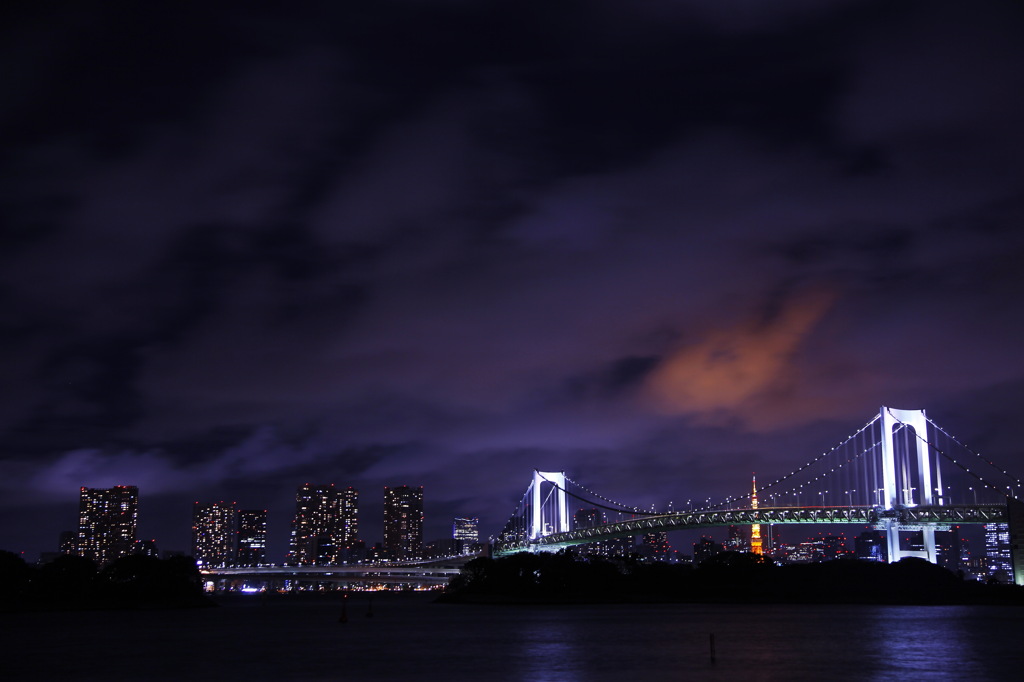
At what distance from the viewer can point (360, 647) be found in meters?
50.0

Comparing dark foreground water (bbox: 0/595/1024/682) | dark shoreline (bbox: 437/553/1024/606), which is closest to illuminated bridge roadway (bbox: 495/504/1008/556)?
dark shoreline (bbox: 437/553/1024/606)

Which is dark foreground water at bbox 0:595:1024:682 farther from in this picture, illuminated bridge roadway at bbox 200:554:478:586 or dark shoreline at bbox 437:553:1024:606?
illuminated bridge roadway at bbox 200:554:478:586

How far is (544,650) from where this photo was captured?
46.2 metres

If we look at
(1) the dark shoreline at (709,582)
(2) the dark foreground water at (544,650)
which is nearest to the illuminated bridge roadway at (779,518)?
(1) the dark shoreline at (709,582)

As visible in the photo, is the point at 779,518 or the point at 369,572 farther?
the point at 369,572

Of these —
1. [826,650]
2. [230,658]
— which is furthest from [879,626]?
[230,658]

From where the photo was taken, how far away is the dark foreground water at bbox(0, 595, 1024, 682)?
35281 millimetres

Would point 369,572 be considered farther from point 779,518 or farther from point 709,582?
point 779,518

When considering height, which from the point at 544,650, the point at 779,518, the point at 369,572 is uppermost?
the point at 779,518

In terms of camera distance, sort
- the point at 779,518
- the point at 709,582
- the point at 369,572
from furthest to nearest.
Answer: the point at 369,572, the point at 709,582, the point at 779,518

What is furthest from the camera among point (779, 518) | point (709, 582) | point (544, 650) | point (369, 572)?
point (369, 572)

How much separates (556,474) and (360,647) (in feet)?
326

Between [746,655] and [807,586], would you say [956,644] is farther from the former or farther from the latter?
[807,586]

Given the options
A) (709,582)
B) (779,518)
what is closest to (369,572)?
(709,582)
